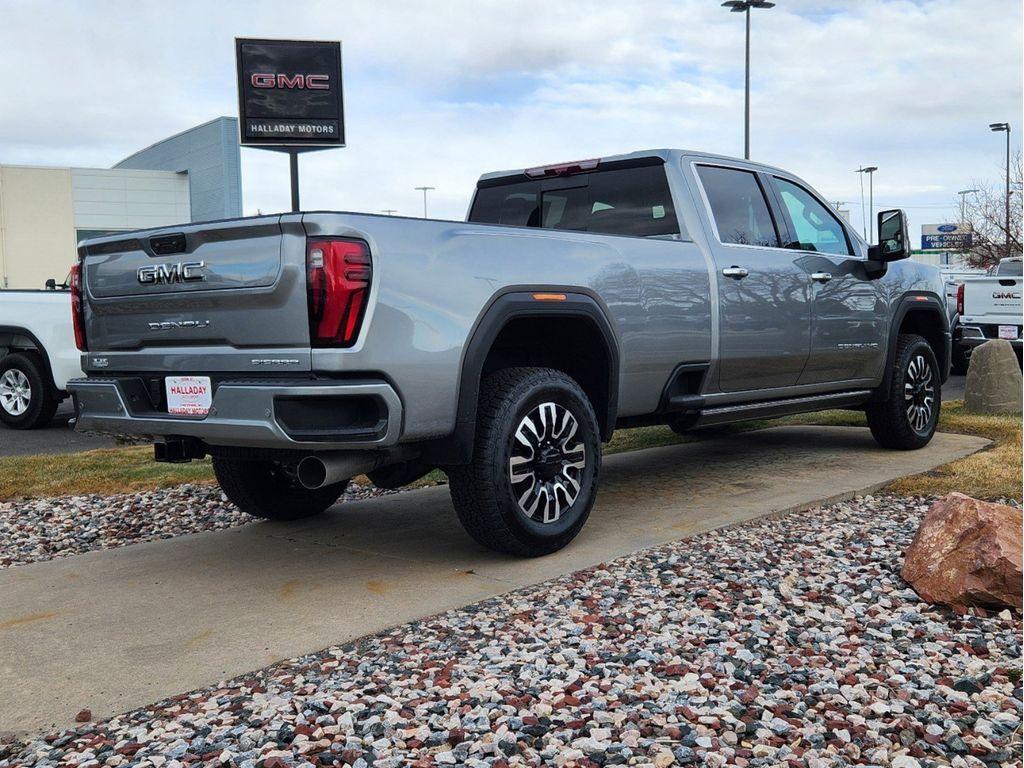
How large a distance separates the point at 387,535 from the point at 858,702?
113 inches

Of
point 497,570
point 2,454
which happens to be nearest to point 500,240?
point 497,570

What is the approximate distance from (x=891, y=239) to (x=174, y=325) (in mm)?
4775

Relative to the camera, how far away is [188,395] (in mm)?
4449

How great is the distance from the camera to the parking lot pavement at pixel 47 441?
31.4 feet

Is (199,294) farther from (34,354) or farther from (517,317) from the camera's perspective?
(34,354)

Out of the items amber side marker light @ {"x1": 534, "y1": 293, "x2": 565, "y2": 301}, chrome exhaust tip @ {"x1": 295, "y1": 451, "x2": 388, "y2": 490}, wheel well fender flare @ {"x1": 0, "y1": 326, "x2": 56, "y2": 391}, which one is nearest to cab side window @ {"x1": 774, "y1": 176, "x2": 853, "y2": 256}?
amber side marker light @ {"x1": 534, "y1": 293, "x2": 565, "y2": 301}

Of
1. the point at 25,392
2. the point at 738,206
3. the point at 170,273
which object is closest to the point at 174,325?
the point at 170,273

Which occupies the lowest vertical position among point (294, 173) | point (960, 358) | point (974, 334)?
point (960, 358)

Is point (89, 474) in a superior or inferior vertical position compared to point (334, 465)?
inferior

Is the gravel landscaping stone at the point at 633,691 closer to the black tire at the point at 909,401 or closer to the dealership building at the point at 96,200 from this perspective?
the black tire at the point at 909,401

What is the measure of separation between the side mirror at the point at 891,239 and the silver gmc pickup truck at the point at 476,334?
60cm

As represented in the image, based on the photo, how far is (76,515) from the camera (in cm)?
645

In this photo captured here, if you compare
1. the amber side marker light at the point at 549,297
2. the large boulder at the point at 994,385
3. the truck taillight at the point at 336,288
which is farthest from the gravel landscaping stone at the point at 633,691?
the large boulder at the point at 994,385

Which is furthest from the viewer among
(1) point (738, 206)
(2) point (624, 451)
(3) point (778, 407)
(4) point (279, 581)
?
(2) point (624, 451)
